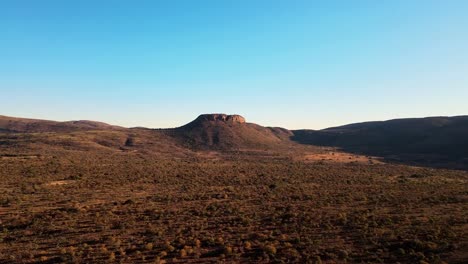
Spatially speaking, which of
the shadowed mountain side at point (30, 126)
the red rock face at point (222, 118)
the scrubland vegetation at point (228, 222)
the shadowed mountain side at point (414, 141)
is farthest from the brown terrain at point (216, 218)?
the shadowed mountain side at point (30, 126)

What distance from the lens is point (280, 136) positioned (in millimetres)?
154000

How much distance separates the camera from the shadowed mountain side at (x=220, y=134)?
108m

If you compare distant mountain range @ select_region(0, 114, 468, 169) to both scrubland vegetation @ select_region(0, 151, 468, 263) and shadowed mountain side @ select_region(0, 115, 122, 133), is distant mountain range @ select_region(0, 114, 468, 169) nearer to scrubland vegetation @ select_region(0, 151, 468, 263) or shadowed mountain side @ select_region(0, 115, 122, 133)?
shadowed mountain side @ select_region(0, 115, 122, 133)

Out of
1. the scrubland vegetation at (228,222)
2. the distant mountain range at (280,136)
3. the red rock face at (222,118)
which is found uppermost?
the red rock face at (222,118)

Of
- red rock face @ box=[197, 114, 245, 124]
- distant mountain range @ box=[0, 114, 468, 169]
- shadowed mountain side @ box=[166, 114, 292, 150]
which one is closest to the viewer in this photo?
distant mountain range @ box=[0, 114, 468, 169]

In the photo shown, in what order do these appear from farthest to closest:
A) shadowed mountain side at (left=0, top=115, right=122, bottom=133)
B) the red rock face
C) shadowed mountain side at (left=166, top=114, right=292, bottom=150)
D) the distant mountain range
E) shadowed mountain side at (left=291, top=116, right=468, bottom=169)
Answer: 1. shadowed mountain side at (left=0, top=115, right=122, bottom=133)
2. the red rock face
3. shadowed mountain side at (left=166, top=114, right=292, bottom=150)
4. the distant mountain range
5. shadowed mountain side at (left=291, top=116, right=468, bottom=169)

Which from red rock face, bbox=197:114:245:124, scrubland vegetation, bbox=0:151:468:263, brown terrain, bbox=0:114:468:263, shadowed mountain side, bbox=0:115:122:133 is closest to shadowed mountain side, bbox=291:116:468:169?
red rock face, bbox=197:114:245:124

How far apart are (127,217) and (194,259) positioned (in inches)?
374

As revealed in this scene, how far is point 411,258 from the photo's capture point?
15.3 meters

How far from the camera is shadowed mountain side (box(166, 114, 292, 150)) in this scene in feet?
353

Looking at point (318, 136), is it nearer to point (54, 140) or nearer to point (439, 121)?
point (439, 121)

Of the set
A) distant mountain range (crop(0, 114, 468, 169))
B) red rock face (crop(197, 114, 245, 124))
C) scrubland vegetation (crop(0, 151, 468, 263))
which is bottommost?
scrubland vegetation (crop(0, 151, 468, 263))

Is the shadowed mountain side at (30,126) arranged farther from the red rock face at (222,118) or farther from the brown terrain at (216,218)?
the brown terrain at (216,218)

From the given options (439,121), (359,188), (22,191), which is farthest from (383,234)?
(439,121)
